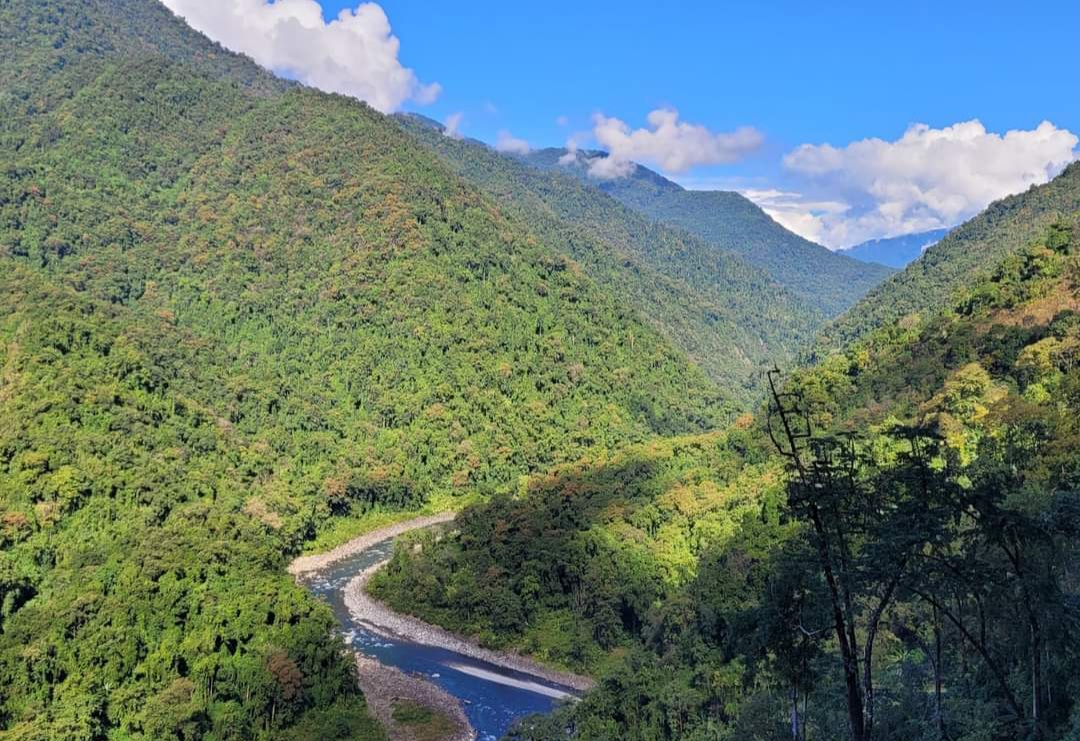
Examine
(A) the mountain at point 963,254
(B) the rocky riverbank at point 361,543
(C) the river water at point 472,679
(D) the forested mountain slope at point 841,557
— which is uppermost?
(A) the mountain at point 963,254

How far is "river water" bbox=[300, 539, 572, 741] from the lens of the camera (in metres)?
39.9

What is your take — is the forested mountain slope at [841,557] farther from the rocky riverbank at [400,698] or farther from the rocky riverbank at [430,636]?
the rocky riverbank at [400,698]

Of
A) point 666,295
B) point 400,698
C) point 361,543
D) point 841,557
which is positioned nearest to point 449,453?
point 361,543

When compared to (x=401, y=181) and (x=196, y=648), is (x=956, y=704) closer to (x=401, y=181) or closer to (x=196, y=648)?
(x=196, y=648)

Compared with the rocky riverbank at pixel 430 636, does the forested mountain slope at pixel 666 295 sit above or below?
above

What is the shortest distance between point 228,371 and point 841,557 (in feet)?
270

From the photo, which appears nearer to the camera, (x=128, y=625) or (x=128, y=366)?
(x=128, y=625)

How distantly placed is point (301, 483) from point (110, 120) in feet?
239

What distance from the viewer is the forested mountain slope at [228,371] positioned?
36250mm

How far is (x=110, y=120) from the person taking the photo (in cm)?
11519

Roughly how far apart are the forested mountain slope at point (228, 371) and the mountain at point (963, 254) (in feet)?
78.4

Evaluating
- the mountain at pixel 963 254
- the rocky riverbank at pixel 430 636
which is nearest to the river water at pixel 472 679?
the rocky riverbank at pixel 430 636

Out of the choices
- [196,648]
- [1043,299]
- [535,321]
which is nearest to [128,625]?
[196,648]

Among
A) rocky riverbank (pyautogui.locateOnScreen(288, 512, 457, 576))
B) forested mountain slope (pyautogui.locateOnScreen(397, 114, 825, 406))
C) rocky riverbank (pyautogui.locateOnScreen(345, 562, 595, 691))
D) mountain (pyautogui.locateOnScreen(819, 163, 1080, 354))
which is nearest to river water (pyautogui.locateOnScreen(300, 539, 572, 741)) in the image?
rocky riverbank (pyautogui.locateOnScreen(345, 562, 595, 691))
